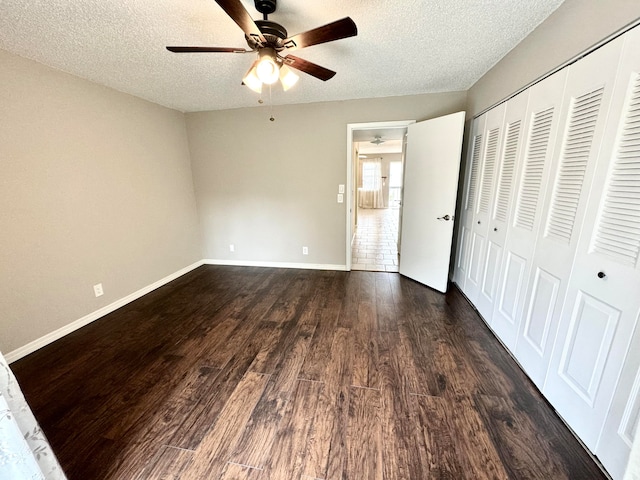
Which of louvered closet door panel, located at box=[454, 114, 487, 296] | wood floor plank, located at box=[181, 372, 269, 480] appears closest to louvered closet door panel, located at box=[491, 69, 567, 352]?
louvered closet door panel, located at box=[454, 114, 487, 296]

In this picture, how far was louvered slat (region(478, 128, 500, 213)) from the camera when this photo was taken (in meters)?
2.20

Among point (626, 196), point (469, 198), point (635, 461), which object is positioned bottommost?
point (635, 461)

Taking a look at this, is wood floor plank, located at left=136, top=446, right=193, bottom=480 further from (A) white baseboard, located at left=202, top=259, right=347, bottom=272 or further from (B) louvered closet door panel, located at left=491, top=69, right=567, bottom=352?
(A) white baseboard, located at left=202, top=259, right=347, bottom=272

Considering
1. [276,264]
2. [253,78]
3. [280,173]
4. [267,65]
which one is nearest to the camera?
[267,65]

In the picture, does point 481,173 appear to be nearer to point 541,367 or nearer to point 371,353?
point 541,367

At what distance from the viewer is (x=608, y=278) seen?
1.12 metres

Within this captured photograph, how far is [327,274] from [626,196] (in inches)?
113

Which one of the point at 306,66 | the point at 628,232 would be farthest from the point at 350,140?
the point at 628,232

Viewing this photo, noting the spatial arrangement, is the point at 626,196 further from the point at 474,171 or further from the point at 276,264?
the point at 276,264

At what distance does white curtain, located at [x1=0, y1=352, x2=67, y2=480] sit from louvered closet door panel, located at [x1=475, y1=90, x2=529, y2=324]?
110 inches

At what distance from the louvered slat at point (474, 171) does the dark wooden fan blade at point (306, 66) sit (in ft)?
5.67

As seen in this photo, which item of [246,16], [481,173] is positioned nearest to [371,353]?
[481,173]

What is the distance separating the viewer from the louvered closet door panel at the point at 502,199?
185cm

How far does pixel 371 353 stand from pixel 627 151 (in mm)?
1778
